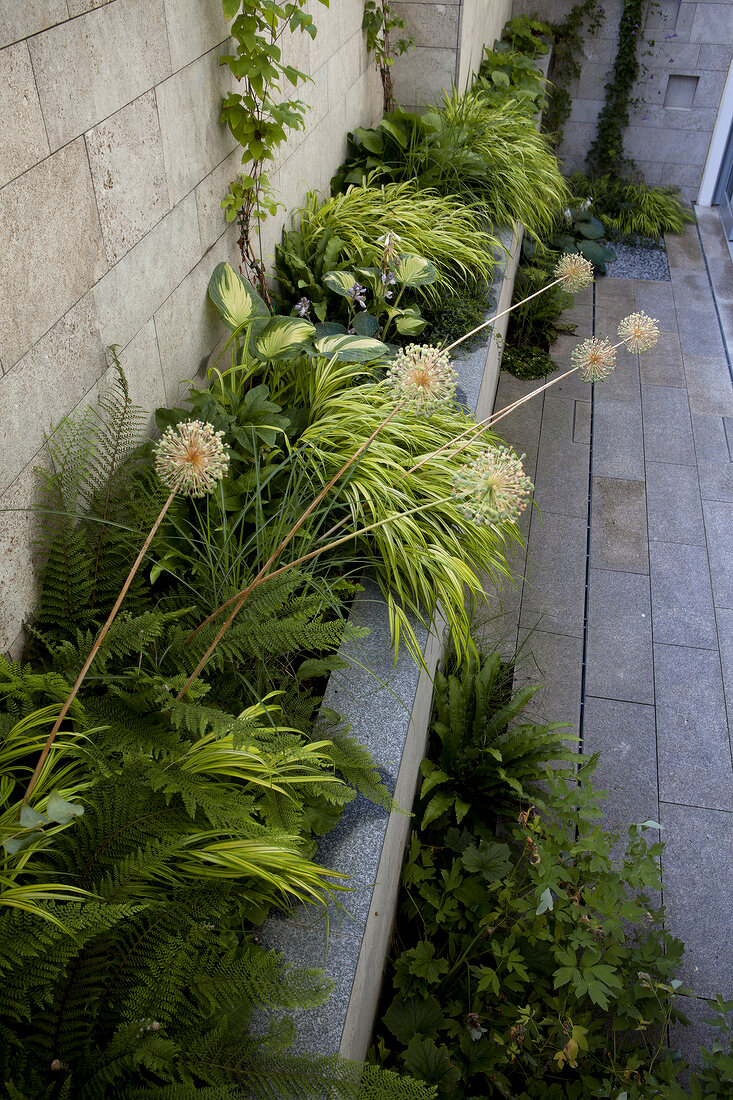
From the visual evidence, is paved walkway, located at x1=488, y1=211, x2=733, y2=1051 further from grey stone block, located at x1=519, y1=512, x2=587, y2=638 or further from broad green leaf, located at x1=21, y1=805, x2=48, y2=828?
broad green leaf, located at x1=21, y1=805, x2=48, y2=828

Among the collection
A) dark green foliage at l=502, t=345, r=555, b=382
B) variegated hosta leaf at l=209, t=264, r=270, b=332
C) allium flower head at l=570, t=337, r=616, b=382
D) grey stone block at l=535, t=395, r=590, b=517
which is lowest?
grey stone block at l=535, t=395, r=590, b=517

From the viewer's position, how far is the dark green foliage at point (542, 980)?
1.98m

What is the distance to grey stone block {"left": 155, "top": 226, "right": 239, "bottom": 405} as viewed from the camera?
8.41ft

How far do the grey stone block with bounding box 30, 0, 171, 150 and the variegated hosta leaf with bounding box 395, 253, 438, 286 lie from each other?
1334 mm

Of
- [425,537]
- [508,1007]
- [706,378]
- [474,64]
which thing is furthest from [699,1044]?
[474,64]

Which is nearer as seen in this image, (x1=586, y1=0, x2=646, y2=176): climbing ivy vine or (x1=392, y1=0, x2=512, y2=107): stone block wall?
(x1=392, y1=0, x2=512, y2=107): stone block wall

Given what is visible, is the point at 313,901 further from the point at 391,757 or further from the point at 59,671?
the point at 59,671

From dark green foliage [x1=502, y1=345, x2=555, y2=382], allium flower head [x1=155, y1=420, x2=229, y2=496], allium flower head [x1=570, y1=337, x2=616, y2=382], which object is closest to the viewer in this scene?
allium flower head [x1=155, y1=420, x2=229, y2=496]

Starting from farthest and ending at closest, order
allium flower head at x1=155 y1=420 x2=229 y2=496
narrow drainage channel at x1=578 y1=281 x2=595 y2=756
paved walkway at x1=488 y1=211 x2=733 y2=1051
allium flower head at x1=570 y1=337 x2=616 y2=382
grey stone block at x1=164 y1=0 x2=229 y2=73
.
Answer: narrow drainage channel at x1=578 y1=281 x2=595 y2=756
paved walkway at x1=488 y1=211 x2=733 y2=1051
grey stone block at x1=164 y1=0 x2=229 y2=73
allium flower head at x1=570 y1=337 x2=616 y2=382
allium flower head at x1=155 y1=420 x2=229 y2=496

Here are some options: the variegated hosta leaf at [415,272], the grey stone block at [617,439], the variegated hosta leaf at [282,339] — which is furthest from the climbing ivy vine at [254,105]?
the grey stone block at [617,439]

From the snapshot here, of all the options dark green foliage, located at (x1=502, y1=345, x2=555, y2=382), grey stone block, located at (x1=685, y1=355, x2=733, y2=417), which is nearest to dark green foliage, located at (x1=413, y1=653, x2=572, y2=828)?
dark green foliage, located at (x1=502, y1=345, x2=555, y2=382)

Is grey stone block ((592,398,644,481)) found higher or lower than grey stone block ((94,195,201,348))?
lower

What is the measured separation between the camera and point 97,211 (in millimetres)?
2057

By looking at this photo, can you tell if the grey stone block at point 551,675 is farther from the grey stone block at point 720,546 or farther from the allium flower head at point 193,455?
the allium flower head at point 193,455
